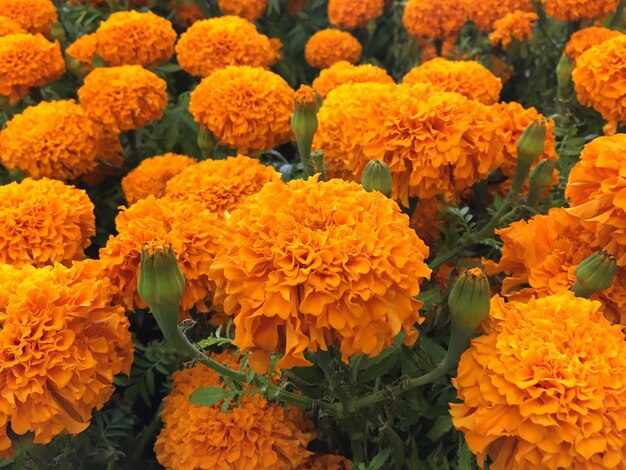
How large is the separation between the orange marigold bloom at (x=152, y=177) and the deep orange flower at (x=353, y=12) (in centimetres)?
119

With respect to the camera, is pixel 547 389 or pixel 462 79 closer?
pixel 547 389

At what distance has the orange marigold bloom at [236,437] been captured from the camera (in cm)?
105

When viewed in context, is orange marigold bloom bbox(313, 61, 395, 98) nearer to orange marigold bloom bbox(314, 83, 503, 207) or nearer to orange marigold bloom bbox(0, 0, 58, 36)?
orange marigold bloom bbox(314, 83, 503, 207)

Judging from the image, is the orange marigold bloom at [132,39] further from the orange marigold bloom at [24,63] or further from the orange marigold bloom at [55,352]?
the orange marigold bloom at [55,352]

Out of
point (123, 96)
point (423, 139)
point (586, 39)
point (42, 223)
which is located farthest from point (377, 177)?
point (586, 39)

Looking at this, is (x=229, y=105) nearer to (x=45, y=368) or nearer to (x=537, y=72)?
(x=45, y=368)

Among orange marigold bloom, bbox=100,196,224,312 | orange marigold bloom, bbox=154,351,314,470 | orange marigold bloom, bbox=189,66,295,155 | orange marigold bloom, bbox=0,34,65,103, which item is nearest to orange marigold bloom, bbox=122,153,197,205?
orange marigold bloom, bbox=189,66,295,155

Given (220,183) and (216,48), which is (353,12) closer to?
(216,48)

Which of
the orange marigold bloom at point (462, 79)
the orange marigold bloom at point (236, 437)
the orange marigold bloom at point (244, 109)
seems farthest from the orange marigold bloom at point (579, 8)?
the orange marigold bloom at point (236, 437)

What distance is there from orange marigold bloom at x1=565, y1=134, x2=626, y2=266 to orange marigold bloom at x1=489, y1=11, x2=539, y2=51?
117cm

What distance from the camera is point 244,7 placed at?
7.47 ft

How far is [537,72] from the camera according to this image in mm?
2158

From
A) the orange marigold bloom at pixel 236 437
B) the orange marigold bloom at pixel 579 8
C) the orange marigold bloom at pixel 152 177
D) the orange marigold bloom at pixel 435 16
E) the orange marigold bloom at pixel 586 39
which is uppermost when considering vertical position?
the orange marigold bloom at pixel 579 8

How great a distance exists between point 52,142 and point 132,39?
47 centimetres
